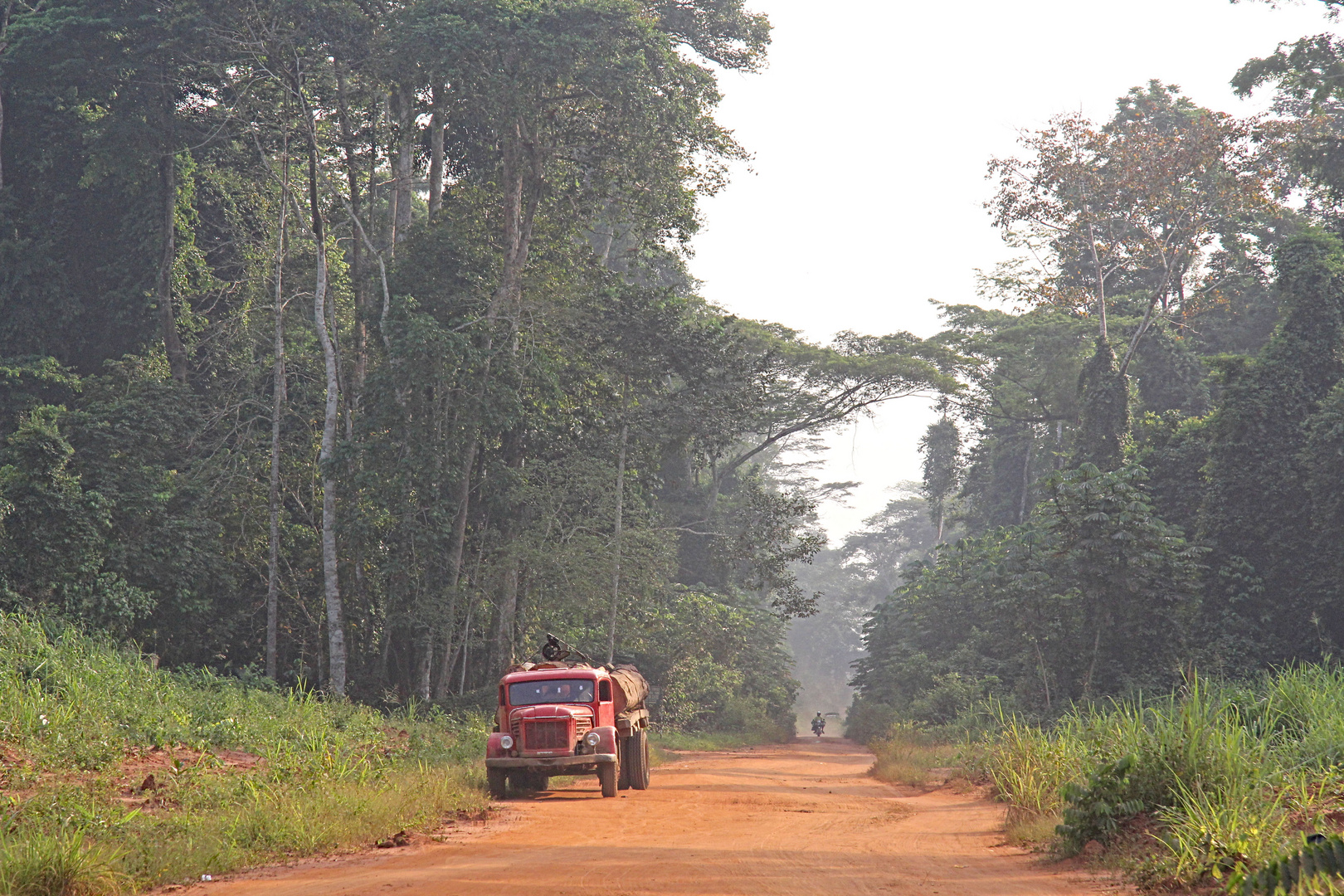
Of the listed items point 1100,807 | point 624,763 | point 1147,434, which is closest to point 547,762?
point 624,763

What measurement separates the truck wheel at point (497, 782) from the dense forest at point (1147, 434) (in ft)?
34.6

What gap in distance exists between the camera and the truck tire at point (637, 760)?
54.5ft

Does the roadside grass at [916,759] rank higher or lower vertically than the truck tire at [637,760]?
lower

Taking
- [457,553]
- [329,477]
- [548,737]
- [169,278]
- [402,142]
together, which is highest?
[402,142]

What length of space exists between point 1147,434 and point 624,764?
897 inches

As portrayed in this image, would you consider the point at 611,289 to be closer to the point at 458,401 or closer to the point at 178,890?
the point at 458,401

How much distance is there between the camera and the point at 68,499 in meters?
21.0

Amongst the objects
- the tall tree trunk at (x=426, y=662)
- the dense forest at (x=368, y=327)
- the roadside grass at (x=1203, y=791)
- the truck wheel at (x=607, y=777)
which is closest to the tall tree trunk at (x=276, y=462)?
the dense forest at (x=368, y=327)

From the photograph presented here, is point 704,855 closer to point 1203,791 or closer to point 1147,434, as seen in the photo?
point 1203,791

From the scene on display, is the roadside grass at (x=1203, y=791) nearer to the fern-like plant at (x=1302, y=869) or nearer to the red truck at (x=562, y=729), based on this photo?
the fern-like plant at (x=1302, y=869)

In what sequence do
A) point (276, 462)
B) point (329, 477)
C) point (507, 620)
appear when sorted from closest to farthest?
point (329, 477) → point (276, 462) → point (507, 620)

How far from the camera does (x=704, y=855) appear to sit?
9.56 metres

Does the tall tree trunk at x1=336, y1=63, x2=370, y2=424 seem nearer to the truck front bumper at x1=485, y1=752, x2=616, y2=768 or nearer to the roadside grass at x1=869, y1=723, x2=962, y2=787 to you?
the truck front bumper at x1=485, y1=752, x2=616, y2=768

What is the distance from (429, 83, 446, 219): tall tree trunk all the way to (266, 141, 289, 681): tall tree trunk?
12.8ft
